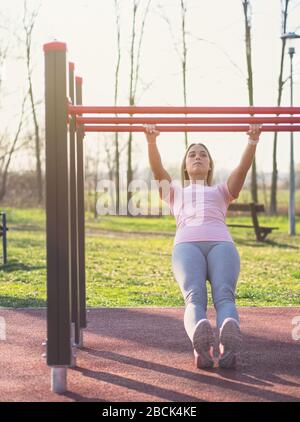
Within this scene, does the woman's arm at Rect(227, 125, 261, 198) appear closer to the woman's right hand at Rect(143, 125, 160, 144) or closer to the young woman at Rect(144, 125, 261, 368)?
the young woman at Rect(144, 125, 261, 368)

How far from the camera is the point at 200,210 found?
457 centimetres

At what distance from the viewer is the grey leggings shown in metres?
4.20

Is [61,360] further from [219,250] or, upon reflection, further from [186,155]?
[186,155]

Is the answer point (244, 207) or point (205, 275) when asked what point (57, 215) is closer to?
point (205, 275)

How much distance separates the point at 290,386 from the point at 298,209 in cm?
2015

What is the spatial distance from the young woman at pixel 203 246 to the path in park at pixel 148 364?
0.23 m

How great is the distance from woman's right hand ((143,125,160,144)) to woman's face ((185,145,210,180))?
0.45m

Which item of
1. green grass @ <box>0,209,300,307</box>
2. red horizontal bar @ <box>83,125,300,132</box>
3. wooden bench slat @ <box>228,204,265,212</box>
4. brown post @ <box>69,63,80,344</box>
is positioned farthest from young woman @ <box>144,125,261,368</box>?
wooden bench slat @ <box>228,204,265,212</box>

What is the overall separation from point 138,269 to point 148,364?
6.85m

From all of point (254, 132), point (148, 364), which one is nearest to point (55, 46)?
point (254, 132)

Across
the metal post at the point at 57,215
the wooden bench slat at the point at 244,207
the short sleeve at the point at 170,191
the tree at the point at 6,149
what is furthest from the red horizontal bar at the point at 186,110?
the tree at the point at 6,149
